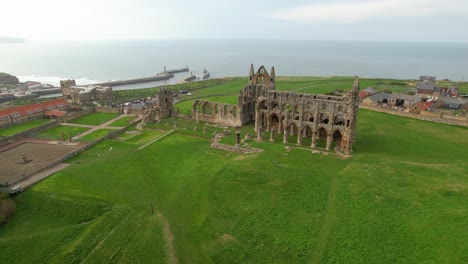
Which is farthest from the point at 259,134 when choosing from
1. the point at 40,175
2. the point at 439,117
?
the point at 439,117

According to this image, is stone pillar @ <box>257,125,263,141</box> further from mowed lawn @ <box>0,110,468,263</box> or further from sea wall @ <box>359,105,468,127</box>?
sea wall @ <box>359,105,468,127</box>

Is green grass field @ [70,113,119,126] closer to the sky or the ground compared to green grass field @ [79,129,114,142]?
closer to the sky

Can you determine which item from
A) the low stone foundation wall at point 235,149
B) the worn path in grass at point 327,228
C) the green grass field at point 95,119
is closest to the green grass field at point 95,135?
the green grass field at point 95,119

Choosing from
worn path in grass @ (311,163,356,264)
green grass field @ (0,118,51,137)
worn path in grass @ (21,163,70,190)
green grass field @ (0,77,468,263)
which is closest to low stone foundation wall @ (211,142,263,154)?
green grass field @ (0,77,468,263)

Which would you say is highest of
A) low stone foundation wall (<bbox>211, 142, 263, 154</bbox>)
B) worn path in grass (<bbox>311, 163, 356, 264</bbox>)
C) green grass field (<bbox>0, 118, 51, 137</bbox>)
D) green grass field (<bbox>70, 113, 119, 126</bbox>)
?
green grass field (<bbox>70, 113, 119, 126</bbox>)

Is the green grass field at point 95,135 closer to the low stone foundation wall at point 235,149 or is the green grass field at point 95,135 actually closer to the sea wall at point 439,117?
the low stone foundation wall at point 235,149

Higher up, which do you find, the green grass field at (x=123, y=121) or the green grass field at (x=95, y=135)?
the green grass field at (x=123, y=121)

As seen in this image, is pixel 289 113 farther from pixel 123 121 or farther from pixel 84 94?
pixel 84 94
